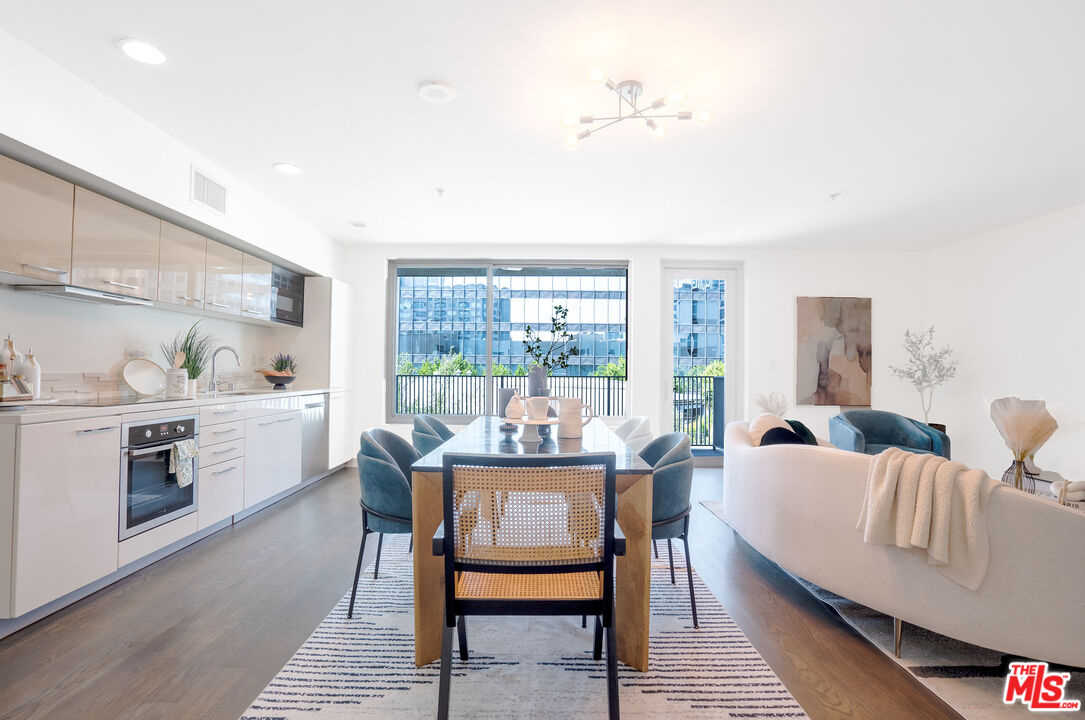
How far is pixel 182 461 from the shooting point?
2994mm

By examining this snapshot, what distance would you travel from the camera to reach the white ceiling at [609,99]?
6.83 ft

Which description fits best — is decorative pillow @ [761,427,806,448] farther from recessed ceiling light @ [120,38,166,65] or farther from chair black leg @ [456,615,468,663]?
recessed ceiling light @ [120,38,166,65]

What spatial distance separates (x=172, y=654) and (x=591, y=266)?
5.04 m

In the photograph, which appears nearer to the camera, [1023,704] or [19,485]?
[1023,704]

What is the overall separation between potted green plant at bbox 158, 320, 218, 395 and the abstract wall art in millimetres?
5952

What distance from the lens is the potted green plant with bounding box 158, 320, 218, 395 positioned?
12.3 ft

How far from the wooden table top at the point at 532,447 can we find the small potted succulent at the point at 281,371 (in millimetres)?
2683

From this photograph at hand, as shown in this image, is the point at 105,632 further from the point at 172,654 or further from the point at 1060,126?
the point at 1060,126

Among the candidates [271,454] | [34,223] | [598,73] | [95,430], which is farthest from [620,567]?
[271,454]

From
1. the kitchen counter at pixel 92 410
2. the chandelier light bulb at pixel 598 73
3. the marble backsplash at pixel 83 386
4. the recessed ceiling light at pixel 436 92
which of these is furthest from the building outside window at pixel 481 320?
the chandelier light bulb at pixel 598 73

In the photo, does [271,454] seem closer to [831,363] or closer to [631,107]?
[631,107]

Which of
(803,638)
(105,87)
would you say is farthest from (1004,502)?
(105,87)

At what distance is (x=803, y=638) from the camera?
2.16 meters

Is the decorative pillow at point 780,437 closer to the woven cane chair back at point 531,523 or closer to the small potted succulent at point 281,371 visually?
the woven cane chair back at point 531,523
